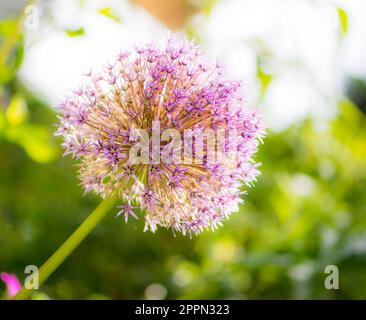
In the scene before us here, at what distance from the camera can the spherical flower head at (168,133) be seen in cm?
57

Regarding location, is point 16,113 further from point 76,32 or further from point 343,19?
point 343,19

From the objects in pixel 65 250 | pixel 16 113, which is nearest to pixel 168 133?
pixel 65 250

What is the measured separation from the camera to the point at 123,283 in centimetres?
129

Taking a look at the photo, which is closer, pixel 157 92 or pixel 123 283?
pixel 157 92

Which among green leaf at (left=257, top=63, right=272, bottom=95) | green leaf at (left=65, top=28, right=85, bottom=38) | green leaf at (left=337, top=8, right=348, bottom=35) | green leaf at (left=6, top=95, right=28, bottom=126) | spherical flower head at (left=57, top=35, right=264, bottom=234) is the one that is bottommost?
spherical flower head at (left=57, top=35, right=264, bottom=234)

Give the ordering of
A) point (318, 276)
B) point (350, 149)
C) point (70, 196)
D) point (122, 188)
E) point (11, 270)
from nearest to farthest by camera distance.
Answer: point (122, 188) < point (318, 276) < point (11, 270) < point (70, 196) < point (350, 149)

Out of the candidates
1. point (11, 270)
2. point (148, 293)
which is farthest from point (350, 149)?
point (11, 270)

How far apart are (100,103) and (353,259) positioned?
803mm

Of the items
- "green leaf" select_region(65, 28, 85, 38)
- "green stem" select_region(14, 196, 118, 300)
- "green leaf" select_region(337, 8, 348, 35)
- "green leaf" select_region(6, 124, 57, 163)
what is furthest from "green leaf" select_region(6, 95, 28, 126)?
"green leaf" select_region(337, 8, 348, 35)

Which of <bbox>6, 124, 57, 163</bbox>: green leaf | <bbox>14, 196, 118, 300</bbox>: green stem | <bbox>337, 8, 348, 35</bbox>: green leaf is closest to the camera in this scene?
<bbox>14, 196, 118, 300</bbox>: green stem

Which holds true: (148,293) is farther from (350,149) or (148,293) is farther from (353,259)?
(350,149)

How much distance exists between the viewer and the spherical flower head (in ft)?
1.86

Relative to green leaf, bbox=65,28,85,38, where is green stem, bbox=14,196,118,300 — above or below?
below

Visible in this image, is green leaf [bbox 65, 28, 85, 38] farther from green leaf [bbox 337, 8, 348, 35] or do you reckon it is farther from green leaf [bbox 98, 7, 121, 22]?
green leaf [bbox 337, 8, 348, 35]
